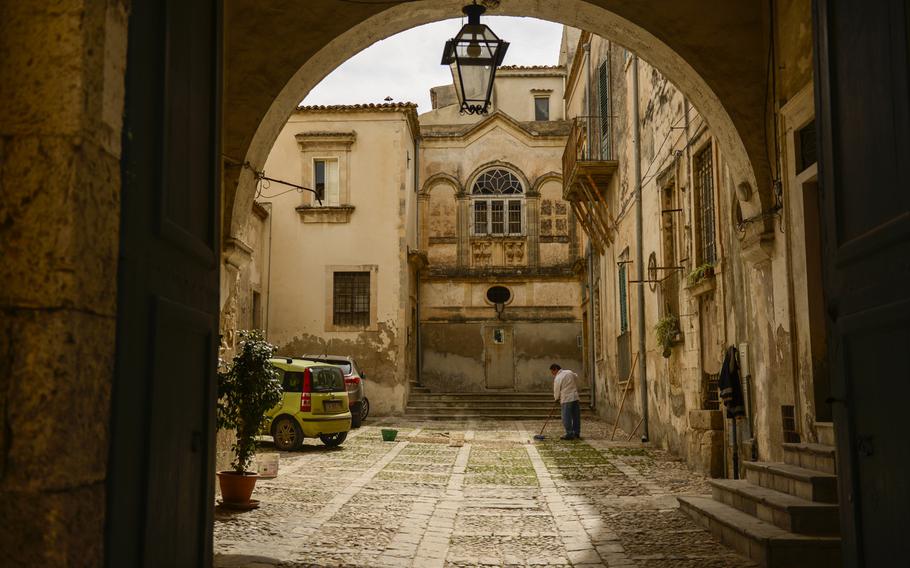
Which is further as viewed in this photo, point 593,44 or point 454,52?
point 593,44

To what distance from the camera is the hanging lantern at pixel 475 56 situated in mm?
7590

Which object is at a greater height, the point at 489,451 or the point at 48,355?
the point at 48,355

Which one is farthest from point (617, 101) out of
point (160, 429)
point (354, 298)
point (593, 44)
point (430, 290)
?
point (160, 429)

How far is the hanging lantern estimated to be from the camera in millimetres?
7590

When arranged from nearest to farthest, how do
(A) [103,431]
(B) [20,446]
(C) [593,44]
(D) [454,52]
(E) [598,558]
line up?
(B) [20,446] < (A) [103,431] < (E) [598,558] < (D) [454,52] < (C) [593,44]

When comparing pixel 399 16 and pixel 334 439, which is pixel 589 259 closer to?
pixel 334 439

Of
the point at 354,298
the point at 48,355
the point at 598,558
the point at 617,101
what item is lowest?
the point at 598,558

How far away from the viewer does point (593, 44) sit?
2231 centimetres

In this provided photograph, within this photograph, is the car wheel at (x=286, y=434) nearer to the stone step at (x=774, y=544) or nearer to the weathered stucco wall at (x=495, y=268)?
the stone step at (x=774, y=544)

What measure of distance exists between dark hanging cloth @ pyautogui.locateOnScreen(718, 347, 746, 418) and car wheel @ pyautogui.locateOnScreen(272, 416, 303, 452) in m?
7.93

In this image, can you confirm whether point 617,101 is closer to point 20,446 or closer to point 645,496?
point 645,496

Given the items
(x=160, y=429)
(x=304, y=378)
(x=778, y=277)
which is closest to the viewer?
(x=160, y=429)

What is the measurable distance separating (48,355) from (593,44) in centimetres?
2108

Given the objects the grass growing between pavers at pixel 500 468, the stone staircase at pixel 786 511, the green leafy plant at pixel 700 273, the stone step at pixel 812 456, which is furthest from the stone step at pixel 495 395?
the stone step at pixel 812 456
